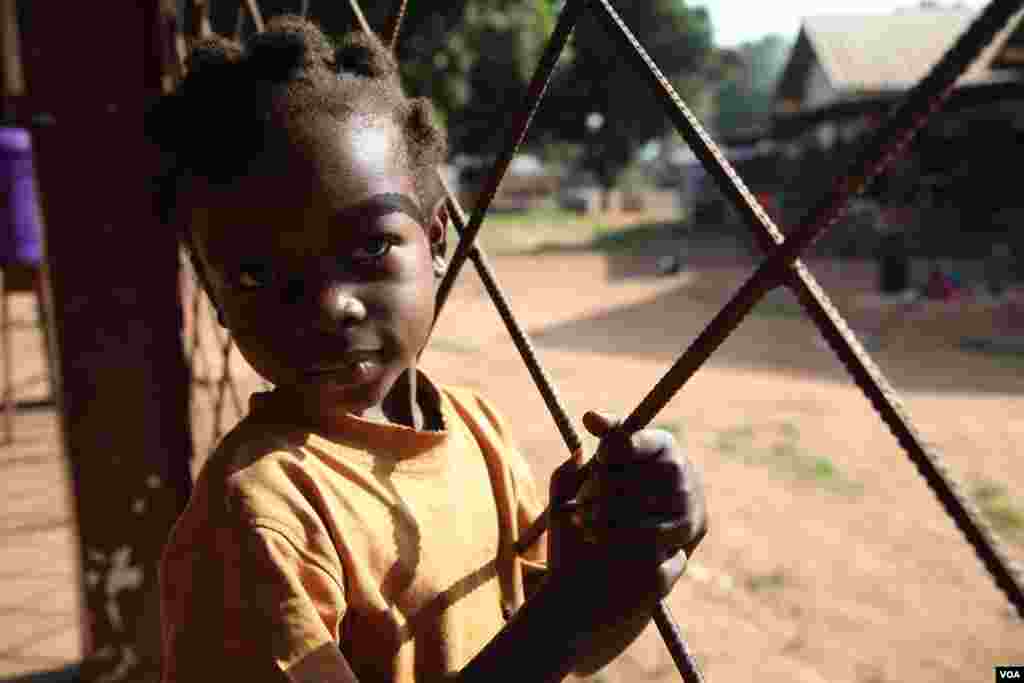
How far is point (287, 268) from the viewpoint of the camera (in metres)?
0.97

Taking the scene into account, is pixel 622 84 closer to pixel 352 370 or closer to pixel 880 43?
pixel 880 43

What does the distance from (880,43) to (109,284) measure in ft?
65.1

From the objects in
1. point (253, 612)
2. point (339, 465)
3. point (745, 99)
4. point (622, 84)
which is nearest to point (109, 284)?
point (339, 465)

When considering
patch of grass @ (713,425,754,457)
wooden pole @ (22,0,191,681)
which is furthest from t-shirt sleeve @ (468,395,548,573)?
patch of grass @ (713,425,754,457)

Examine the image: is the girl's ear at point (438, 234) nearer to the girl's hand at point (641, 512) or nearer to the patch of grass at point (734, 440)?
the girl's hand at point (641, 512)

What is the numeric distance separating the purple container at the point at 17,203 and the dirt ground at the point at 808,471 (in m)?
1.27

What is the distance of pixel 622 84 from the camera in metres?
30.5

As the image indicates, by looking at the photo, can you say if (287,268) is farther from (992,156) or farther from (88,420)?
(992,156)

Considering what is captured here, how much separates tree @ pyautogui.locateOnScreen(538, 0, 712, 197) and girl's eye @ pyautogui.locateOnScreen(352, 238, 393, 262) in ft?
96.1

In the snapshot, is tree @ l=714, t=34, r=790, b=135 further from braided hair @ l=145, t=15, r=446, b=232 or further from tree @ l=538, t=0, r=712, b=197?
braided hair @ l=145, t=15, r=446, b=232

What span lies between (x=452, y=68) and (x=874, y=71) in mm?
9248

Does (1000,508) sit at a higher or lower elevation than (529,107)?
lower

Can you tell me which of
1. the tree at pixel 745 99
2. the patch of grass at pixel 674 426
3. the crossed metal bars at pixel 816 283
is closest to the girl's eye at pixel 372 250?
the crossed metal bars at pixel 816 283

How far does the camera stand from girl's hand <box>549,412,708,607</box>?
78 cm
